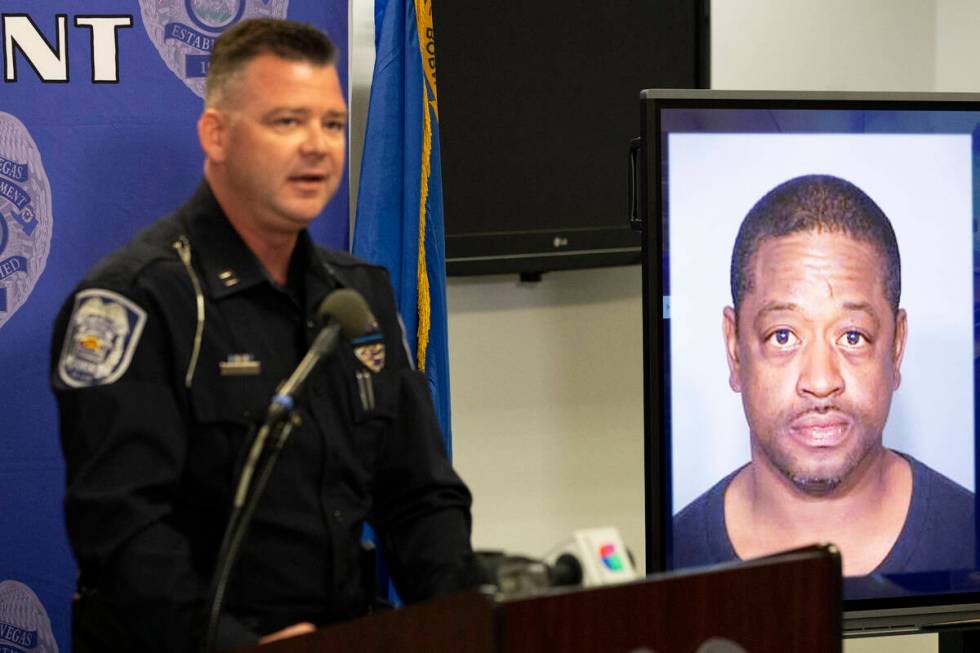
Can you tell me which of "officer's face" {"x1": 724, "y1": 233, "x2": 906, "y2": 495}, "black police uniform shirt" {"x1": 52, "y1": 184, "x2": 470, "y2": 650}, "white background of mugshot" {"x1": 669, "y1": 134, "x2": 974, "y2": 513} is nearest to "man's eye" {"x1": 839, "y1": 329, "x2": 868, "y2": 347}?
"officer's face" {"x1": 724, "y1": 233, "x2": 906, "y2": 495}

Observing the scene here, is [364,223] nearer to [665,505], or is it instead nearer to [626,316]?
[665,505]

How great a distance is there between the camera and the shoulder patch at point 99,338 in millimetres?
1774

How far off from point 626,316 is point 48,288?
1765mm

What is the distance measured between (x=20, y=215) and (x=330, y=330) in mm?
1110

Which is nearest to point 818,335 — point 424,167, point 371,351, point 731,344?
point 731,344

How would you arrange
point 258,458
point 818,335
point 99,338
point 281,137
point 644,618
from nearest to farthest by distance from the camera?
point 644,618 < point 258,458 < point 99,338 < point 281,137 < point 818,335

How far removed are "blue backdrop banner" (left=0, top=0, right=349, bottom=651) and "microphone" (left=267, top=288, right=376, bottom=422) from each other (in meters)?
1.02

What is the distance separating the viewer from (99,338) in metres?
1.79

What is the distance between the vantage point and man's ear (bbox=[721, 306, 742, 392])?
2.67 m

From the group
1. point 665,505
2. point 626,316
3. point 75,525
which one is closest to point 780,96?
point 665,505

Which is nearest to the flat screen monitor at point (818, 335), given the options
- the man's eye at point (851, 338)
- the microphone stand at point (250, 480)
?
the man's eye at point (851, 338)

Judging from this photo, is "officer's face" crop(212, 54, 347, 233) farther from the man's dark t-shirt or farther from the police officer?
the man's dark t-shirt

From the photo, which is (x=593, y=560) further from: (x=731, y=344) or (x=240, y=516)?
(x=731, y=344)

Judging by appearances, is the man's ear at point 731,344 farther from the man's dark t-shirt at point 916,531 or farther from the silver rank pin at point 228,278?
the silver rank pin at point 228,278
